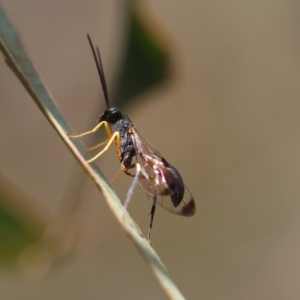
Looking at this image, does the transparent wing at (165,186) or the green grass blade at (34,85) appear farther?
the transparent wing at (165,186)

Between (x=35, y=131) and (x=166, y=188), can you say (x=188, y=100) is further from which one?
(x=166, y=188)

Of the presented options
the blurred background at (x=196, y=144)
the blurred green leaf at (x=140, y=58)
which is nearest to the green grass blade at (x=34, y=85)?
the blurred green leaf at (x=140, y=58)

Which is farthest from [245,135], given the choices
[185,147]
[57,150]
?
[57,150]

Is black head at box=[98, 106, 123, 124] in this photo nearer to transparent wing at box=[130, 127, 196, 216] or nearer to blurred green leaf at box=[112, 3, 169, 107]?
blurred green leaf at box=[112, 3, 169, 107]

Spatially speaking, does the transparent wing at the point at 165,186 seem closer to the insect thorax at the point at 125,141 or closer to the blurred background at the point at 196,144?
the insect thorax at the point at 125,141

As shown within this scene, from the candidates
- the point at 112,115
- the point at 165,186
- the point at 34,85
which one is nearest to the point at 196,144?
the point at 112,115

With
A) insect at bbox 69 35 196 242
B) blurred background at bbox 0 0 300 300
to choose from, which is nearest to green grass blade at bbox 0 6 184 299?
insect at bbox 69 35 196 242
